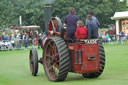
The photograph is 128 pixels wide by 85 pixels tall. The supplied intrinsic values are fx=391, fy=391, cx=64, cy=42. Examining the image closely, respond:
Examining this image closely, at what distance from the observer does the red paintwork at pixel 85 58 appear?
34.1 ft

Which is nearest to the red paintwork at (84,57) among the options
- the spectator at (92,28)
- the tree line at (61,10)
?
the spectator at (92,28)

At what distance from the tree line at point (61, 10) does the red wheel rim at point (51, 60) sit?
42.6 metres

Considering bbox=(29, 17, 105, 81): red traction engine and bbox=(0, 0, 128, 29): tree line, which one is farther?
bbox=(0, 0, 128, 29): tree line

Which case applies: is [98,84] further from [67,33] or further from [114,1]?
[114,1]

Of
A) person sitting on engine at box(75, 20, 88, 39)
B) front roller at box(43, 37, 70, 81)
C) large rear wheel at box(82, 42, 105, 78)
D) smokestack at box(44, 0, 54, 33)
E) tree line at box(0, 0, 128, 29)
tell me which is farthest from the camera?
tree line at box(0, 0, 128, 29)

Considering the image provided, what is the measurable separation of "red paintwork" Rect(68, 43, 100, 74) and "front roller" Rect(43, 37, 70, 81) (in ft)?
0.86

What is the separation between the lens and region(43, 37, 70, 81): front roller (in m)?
10.3

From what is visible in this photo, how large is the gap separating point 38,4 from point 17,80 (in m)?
48.8

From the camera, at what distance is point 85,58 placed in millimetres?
10406

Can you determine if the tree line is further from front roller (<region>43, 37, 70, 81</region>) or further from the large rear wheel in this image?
the large rear wheel

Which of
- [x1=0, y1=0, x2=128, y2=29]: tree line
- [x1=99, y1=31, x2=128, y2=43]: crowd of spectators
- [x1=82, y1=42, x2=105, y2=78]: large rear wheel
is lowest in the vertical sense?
[x1=99, y1=31, x2=128, y2=43]: crowd of spectators

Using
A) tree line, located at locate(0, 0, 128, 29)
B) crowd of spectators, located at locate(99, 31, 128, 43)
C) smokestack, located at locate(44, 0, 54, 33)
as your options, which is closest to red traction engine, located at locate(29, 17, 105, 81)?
smokestack, located at locate(44, 0, 54, 33)

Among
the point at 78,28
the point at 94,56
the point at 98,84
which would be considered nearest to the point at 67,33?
the point at 78,28

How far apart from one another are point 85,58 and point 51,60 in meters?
1.27
